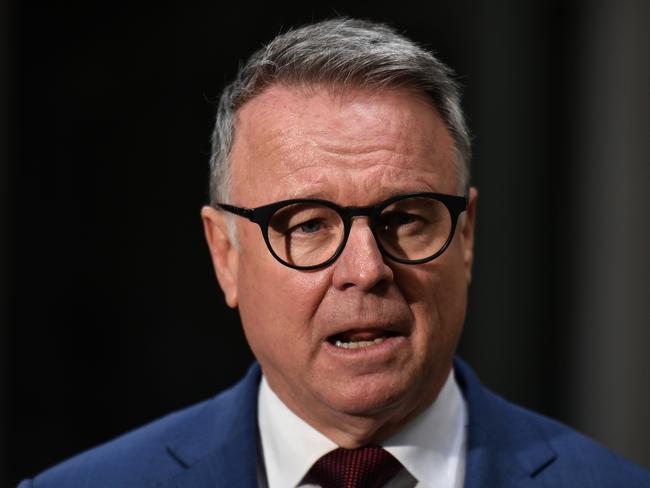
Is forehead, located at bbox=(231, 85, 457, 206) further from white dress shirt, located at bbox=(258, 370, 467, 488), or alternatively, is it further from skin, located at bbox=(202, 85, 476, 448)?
white dress shirt, located at bbox=(258, 370, 467, 488)

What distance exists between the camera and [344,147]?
2.64 metres

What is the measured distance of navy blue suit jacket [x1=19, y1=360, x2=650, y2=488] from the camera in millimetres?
2859

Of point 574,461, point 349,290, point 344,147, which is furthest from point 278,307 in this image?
point 574,461

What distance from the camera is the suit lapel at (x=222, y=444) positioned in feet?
9.45

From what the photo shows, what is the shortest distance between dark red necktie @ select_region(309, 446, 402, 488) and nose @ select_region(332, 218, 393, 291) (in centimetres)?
54

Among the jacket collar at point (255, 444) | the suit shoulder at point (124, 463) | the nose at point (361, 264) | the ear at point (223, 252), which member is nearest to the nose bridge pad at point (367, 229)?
the nose at point (361, 264)

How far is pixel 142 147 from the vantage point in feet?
20.0

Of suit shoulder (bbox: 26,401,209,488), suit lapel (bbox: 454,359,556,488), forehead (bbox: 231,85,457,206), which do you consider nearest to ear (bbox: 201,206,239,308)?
forehead (bbox: 231,85,457,206)

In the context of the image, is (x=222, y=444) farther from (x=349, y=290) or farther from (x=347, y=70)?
(x=347, y=70)

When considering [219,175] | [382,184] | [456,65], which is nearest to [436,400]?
[382,184]

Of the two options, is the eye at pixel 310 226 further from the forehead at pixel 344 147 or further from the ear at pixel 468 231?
the ear at pixel 468 231

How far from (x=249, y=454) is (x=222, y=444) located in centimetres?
10

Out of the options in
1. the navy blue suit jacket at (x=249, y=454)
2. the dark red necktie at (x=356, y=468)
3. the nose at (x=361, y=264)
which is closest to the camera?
the nose at (x=361, y=264)

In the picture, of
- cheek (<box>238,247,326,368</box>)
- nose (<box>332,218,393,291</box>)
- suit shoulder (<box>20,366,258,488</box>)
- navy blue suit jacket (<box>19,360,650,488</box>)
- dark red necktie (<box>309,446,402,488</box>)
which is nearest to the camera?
nose (<box>332,218,393,291</box>)
